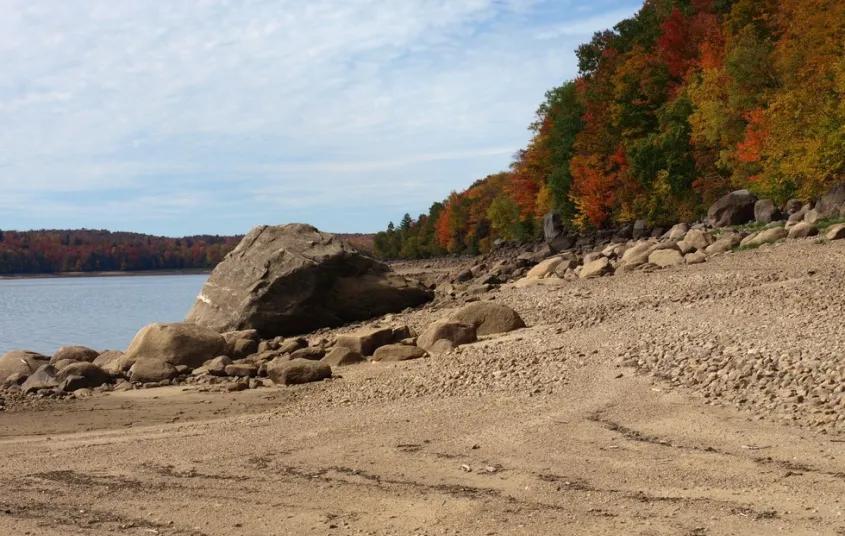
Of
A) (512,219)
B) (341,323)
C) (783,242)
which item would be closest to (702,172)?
(783,242)

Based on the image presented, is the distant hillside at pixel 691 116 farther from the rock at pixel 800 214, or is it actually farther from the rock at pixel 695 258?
the rock at pixel 695 258

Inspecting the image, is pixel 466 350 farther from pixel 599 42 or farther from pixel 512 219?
pixel 512 219

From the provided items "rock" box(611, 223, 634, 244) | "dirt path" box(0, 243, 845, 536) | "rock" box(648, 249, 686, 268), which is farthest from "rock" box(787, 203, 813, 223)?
"rock" box(611, 223, 634, 244)

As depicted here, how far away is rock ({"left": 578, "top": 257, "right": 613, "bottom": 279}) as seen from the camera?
24.9 m

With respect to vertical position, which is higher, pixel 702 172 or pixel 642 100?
pixel 642 100

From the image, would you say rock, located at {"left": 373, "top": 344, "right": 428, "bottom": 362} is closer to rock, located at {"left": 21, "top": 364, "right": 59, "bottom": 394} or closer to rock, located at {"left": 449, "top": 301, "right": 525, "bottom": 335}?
rock, located at {"left": 449, "top": 301, "right": 525, "bottom": 335}

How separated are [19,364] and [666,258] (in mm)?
16270

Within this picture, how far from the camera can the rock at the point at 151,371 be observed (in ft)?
52.2

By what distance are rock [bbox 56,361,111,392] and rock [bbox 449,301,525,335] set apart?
625 centimetres

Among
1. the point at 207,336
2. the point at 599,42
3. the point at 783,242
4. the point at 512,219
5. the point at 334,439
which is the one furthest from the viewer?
the point at 512,219

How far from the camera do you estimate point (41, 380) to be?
1616cm

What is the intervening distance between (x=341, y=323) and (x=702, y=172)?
27.2 metres

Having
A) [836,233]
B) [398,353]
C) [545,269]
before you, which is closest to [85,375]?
[398,353]

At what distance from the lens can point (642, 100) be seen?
1953 inches
